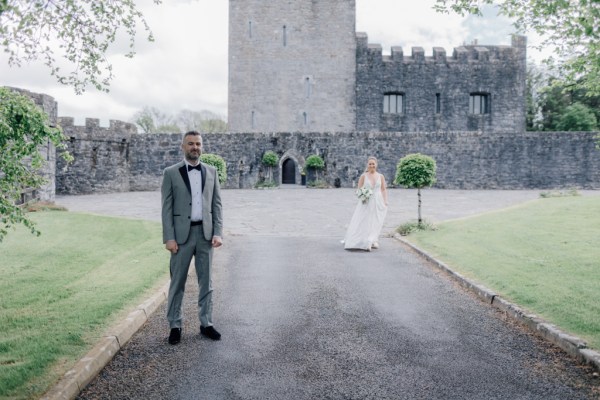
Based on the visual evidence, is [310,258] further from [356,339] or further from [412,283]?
→ [356,339]

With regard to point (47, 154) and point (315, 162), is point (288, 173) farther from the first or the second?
point (47, 154)

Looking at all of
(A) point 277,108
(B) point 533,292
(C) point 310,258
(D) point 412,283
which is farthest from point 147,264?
(A) point 277,108

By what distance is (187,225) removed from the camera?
5113 mm

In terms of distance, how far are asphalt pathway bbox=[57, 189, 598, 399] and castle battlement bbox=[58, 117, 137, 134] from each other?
1895cm

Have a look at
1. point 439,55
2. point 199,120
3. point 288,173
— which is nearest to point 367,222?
point 288,173

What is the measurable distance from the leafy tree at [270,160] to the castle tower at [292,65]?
10.0 m

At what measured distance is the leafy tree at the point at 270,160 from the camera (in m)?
25.8

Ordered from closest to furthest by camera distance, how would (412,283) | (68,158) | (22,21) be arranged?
1. (22,21)
2. (68,158)
3. (412,283)

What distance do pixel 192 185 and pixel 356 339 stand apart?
2.33 meters

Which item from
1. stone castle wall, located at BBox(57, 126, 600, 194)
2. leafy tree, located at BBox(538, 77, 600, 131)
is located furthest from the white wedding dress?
leafy tree, located at BBox(538, 77, 600, 131)

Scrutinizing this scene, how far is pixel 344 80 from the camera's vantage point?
118 feet

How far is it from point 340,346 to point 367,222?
6.11 metres

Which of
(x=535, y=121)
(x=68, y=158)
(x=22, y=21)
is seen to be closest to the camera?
(x=22, y=21)

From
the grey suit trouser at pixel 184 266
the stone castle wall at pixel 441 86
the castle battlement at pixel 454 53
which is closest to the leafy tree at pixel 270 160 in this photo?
the stone castle wall at pixel 441 86
